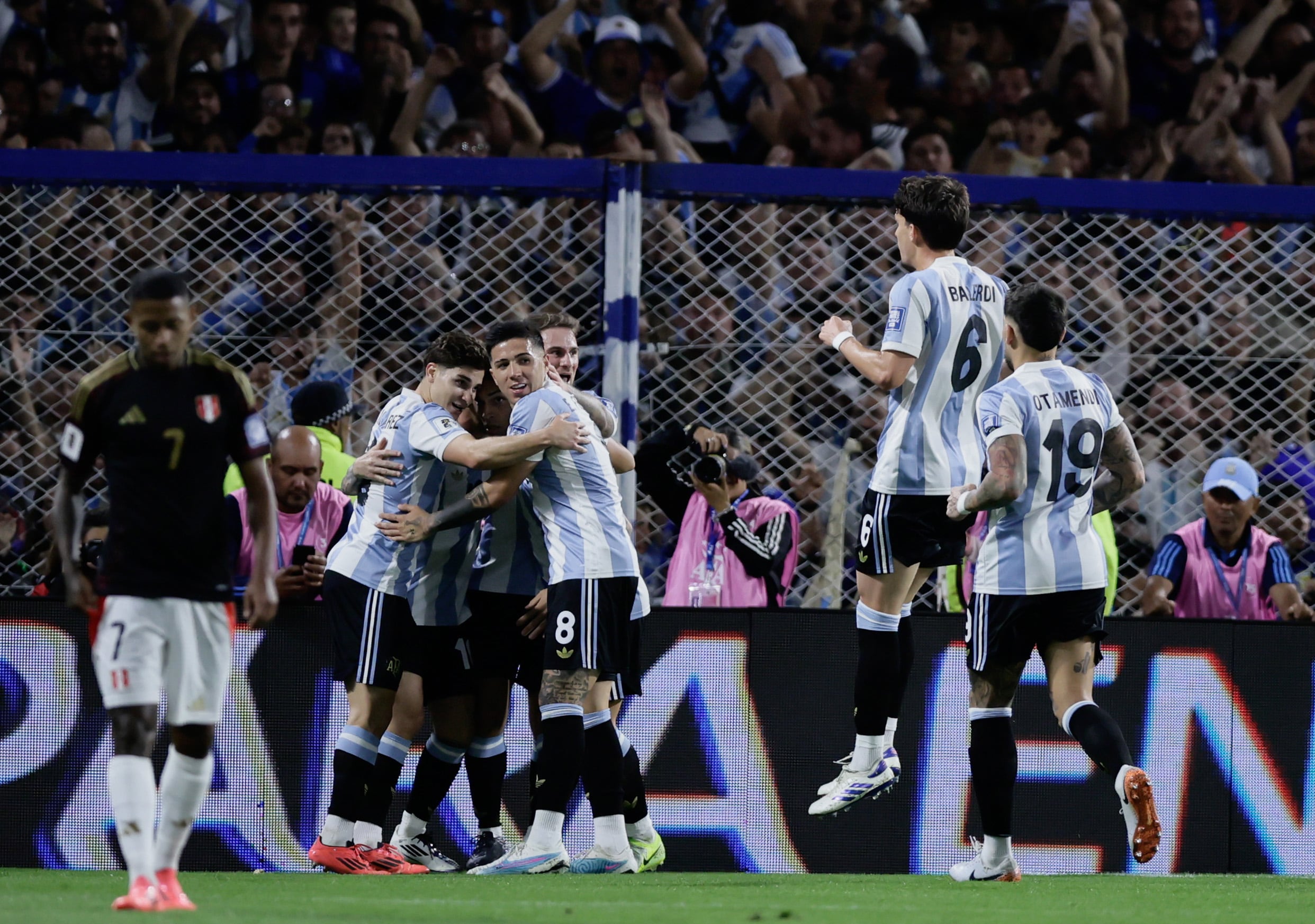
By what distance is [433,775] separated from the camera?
6.25 meters

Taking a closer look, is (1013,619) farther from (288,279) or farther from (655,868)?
(288,279)

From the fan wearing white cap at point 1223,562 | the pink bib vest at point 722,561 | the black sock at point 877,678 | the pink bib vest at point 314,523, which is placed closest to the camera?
the black sock at point 877,678

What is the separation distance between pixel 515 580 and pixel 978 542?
2.09 metres

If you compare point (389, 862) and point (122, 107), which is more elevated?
point (122, 107)

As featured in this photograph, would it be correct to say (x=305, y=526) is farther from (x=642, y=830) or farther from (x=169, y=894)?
(x=169, y=894)

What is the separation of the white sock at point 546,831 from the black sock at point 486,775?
53 cm

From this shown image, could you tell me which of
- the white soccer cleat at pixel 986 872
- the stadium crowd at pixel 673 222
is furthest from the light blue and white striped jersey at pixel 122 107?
the white soccer cleat at pixel 986 872

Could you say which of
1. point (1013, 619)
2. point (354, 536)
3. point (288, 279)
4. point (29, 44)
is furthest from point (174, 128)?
point (1013, 619)

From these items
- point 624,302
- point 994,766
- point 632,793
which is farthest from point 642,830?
point 624,302

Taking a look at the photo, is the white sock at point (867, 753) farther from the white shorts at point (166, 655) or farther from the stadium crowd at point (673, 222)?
the white shorts at point (166, 655)

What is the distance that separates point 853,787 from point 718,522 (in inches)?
74.4

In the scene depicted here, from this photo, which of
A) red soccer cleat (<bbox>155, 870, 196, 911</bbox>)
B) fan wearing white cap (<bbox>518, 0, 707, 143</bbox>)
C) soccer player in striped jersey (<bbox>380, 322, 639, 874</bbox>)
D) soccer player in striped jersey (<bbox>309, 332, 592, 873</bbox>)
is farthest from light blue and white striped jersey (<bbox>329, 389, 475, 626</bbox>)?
fan wearing white cap (<bbox>518, 0, 707, 143</bbox>)

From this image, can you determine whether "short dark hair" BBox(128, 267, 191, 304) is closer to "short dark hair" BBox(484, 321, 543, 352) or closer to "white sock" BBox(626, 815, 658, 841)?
"short dark hair" BBox(484, 321, 543, 352)

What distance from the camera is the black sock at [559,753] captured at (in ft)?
18.9
